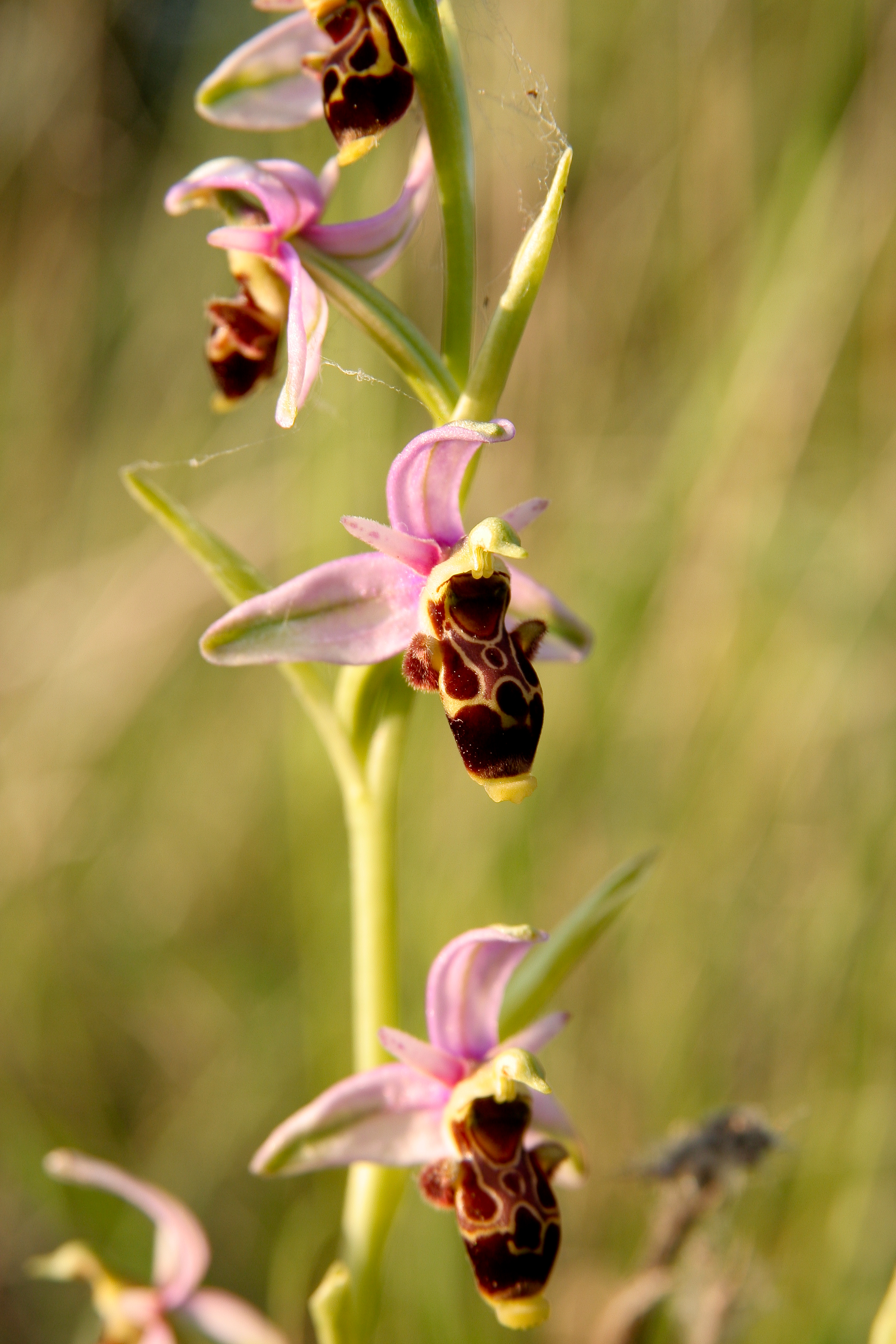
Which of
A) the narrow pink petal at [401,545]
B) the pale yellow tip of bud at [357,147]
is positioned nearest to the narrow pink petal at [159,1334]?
the narrow pink petal at [401,545]

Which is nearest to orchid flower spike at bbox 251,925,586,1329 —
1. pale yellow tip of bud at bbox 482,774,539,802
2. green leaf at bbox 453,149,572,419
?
pale yellow tip of bud at bbox 482,774,539,802

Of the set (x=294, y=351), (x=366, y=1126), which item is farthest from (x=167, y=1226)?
(x=294, y=351)

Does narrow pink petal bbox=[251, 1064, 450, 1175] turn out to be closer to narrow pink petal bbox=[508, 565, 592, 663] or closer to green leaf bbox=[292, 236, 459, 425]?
narrow pink petal bbox=[508, 565, 592, 663]

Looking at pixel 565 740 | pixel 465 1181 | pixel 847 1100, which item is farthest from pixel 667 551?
pixel 465 1181

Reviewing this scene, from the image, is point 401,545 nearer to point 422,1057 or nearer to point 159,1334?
point 422,1057

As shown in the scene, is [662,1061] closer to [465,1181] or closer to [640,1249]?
[640,1249]

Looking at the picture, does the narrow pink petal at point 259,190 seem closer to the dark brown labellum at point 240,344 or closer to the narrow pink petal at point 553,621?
the dark brown labellum at point 240,344
